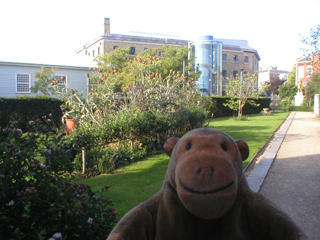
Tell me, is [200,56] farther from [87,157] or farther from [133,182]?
Result: [133,182]

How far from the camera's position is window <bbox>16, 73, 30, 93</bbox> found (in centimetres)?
2508

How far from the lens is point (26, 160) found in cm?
330

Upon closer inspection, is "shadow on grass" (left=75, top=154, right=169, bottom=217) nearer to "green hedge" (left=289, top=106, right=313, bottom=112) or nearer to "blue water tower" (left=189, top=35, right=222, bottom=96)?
"blue water tower" (left=189, top=35, right=222, bottom=96)

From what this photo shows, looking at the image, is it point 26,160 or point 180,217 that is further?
point 26,160

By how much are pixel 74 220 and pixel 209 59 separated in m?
41.8

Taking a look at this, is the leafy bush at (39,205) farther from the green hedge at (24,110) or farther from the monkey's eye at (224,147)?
the green hedge at (24,110)

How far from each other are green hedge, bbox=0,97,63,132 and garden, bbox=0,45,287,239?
0.04 metres

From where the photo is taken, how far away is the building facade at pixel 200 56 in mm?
43719

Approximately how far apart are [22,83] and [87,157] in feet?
66.8

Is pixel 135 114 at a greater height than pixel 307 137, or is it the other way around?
pixel 135 114

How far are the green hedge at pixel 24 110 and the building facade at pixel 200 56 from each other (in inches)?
824

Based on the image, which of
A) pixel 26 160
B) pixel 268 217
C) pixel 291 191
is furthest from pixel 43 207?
pixel 291 191

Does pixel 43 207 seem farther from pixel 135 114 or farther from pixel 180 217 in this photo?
pixel 135 114

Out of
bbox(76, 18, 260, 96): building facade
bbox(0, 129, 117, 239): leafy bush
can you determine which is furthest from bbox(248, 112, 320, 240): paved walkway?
bbox(76, 18, 260, 96): building facade
